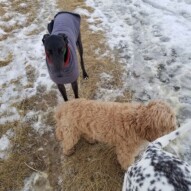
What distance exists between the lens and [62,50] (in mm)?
3506

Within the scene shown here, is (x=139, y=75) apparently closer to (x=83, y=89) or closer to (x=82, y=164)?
(x=83, y=89)

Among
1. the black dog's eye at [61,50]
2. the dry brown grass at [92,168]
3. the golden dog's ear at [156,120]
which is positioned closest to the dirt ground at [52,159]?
the dry brown grass at [92,168]

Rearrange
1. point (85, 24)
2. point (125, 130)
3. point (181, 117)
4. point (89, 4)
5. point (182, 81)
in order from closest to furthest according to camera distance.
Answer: point (125, 130)
point (181, 117)
point (182, 81)
point (85, 24)
point (89, 4)

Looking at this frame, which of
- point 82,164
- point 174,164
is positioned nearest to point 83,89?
point 82,164

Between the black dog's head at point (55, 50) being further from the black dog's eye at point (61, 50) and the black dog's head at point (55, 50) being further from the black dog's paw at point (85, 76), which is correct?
the black dog's paw at point (85, 76)

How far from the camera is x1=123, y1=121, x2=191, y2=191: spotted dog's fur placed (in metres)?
2.23

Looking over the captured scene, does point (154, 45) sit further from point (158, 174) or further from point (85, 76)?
point (158, 174)

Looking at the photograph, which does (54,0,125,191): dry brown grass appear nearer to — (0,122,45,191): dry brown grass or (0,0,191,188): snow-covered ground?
(0,122,45,191): dry brown grass

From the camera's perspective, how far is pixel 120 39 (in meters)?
5.54

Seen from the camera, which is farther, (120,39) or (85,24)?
(85,24)

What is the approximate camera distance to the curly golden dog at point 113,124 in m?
3.22

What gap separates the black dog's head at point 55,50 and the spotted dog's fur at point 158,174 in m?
1.63

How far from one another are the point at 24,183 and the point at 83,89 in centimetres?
188

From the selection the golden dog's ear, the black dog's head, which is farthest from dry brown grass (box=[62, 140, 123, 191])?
the black dog's head
